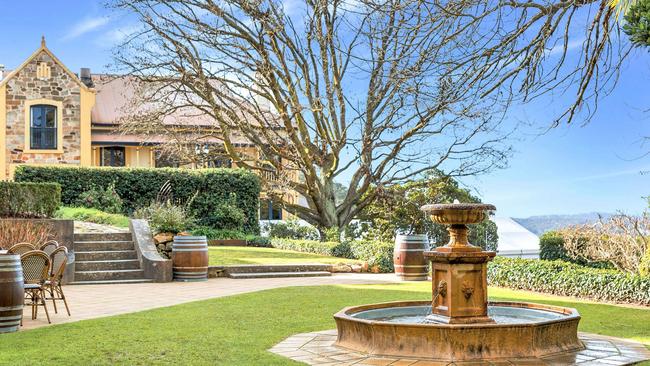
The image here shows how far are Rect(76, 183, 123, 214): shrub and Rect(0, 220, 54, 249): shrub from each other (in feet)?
29.7

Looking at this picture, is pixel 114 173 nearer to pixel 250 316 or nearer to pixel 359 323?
pixel 250 316

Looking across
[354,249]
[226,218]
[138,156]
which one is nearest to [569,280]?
[354,249]

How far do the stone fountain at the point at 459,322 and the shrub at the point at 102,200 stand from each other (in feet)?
59.3

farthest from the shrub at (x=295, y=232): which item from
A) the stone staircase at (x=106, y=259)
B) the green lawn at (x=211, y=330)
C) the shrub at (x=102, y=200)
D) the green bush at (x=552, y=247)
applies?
the green lawn at (x=211, y=330)

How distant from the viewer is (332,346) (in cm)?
780

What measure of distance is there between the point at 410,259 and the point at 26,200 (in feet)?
29.3

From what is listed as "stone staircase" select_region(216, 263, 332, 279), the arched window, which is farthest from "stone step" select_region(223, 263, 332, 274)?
the arched window

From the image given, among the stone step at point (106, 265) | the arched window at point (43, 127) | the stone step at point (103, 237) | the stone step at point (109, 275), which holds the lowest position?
the stone step at point (109, 275)

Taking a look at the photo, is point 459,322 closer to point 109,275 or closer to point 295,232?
point 109,275

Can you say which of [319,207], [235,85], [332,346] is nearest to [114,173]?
[235,85]

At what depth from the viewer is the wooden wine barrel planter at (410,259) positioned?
16.8 metres

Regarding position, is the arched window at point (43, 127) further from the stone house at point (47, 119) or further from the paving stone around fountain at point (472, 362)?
the paving stone around fountain at point (472, 362)

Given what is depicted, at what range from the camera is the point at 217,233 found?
25578mm

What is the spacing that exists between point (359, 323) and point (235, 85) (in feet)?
62.8
